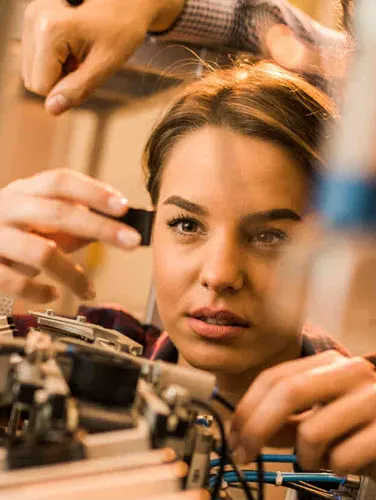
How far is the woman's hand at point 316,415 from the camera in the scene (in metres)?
0.56

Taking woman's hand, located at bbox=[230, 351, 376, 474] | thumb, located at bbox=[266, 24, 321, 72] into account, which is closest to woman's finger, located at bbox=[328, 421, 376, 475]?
woman's hand, located at bbox=[230, 351, 376, 474]

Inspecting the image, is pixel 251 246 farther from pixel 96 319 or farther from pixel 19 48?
Result: pixel 19 48

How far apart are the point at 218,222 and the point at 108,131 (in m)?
0.21

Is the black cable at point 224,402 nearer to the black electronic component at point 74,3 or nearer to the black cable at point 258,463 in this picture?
the black cable at point 258,463

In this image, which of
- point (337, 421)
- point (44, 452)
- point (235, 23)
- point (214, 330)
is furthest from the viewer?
point (235, 23)

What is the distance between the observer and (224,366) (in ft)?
2.23

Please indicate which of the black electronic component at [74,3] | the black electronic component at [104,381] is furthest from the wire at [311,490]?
the black electronic component at [74,3]

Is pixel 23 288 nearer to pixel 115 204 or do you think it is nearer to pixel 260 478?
pixel 115 204

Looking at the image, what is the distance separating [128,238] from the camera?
64 centimetres

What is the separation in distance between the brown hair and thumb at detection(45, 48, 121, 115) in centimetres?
8

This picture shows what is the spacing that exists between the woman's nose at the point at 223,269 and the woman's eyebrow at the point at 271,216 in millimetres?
31

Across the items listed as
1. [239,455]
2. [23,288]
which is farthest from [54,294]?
[239,455]

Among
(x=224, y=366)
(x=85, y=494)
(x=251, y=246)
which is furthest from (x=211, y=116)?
(x=85, y=494)

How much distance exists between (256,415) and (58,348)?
17 cm
